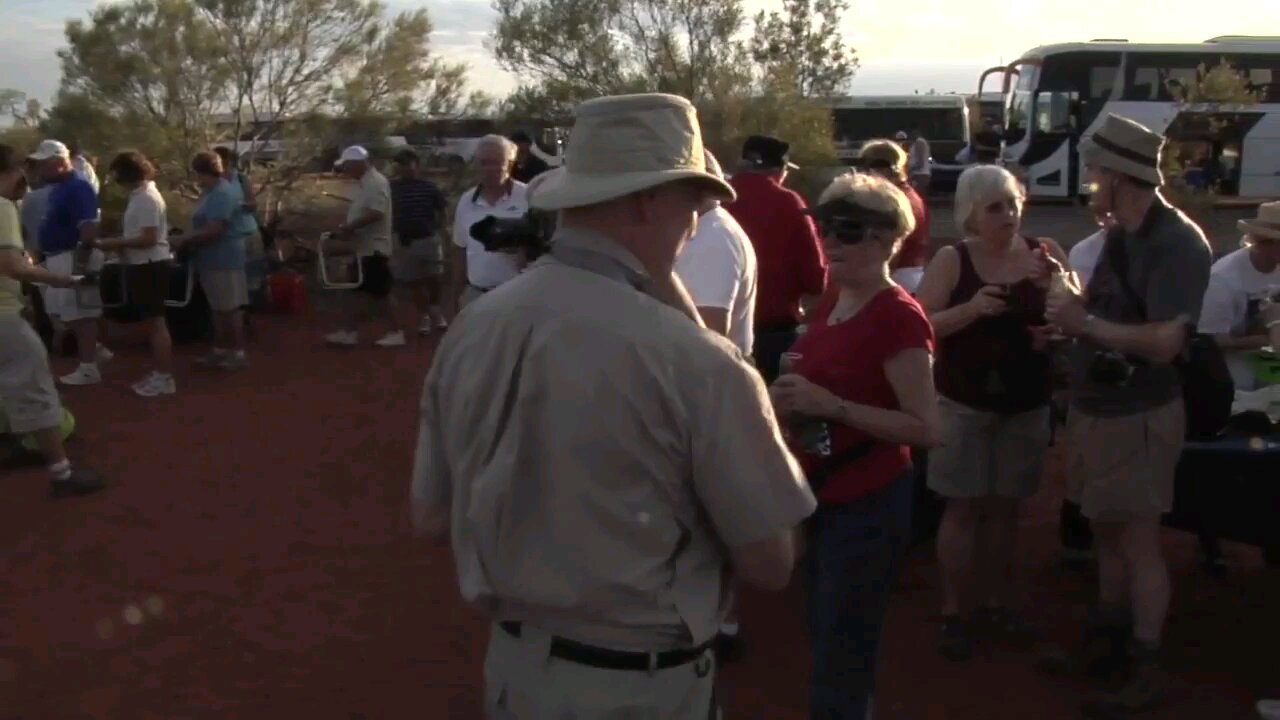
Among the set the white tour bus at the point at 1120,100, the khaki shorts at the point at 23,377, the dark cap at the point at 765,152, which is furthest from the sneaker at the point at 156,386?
the white tour bus at the point at 1120,100

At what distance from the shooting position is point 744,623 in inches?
214

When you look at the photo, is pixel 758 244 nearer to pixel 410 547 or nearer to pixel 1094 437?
pixel 1094 437

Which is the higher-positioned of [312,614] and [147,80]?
[147,80]

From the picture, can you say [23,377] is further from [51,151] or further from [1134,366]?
[1134,366]

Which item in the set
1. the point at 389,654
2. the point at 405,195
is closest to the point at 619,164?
the point at 389,654

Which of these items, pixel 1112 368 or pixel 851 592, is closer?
pixel 851 592

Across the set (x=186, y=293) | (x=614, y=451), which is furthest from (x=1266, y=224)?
(x=186, y=293)

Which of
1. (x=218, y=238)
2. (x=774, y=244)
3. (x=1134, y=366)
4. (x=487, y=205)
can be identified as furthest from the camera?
(x=218, y=238)

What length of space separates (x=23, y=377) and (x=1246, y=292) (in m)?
5.91

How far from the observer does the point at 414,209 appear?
1157cm

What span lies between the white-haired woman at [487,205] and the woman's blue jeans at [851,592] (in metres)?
3.60

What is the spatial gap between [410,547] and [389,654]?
136 cm

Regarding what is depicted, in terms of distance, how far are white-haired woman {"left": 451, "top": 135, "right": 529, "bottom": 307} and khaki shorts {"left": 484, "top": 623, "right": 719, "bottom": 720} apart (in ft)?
14.9

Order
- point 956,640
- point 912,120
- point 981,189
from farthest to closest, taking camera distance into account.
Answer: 1. point 912,120
2. point 956,640
3. point 981,189
